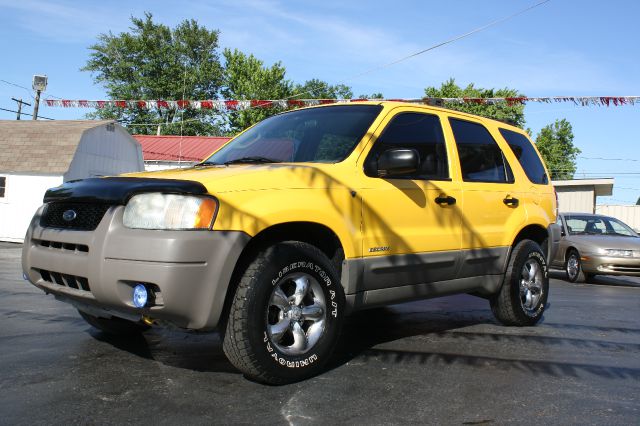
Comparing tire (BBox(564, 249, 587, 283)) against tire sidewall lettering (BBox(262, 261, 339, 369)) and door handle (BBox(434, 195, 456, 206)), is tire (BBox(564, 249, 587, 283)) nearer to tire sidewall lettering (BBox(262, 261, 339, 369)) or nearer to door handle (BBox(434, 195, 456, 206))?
door handle (BBox(434, 195, 456, 206))

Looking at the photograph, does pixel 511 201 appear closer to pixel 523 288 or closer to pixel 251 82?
pixel 523 288

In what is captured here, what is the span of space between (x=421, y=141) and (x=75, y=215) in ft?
8.73

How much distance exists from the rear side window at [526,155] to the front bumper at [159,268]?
3550 mm

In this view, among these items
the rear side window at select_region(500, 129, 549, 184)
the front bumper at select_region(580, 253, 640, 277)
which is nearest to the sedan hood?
the front bumper at select_region(580, 253, 640, 277)

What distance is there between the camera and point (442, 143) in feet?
16.0

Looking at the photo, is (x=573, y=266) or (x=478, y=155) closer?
(x=478, y=155)

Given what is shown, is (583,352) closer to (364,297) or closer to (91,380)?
(364,297)

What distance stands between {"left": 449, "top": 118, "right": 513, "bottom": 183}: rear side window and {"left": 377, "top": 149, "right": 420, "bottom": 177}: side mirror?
1.09 m

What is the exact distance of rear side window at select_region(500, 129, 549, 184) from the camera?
5.81 m

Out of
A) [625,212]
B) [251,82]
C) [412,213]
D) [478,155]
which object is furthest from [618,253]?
[251,82]

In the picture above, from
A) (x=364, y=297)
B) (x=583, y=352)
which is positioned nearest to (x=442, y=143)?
(x=364, y=297)

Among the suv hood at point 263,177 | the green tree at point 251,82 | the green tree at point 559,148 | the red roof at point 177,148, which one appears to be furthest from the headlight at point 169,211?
the green tree at point 559,148

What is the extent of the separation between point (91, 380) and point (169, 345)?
100 centimetres

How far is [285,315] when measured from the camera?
3520 mm
